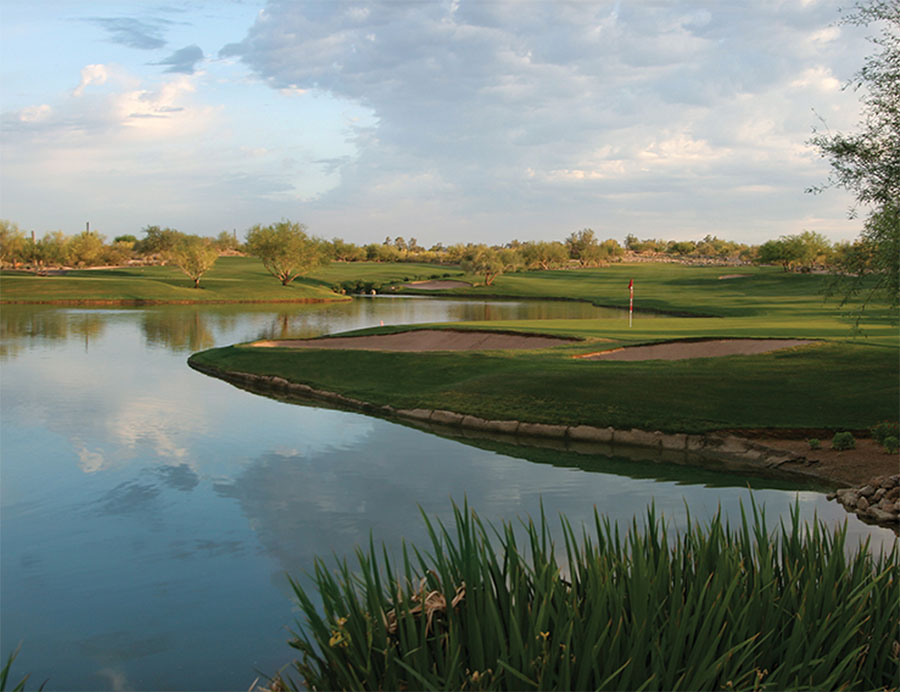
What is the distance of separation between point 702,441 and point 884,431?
3619 millimetres

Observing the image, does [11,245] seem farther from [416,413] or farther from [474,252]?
[416,413]

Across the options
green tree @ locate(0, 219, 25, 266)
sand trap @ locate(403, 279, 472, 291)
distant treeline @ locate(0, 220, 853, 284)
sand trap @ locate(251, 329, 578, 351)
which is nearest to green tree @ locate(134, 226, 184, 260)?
distant treeline @ locate(0, 220, 853, 284)

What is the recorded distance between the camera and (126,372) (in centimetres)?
2967

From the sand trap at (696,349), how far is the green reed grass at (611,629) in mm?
22479

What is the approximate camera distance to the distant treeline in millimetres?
97000

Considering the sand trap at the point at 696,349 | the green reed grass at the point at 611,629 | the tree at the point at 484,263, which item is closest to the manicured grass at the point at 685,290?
the tree at the point at 484,263

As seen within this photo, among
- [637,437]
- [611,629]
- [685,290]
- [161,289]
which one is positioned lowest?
[637,437]

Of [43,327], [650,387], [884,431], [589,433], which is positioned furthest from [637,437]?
[43,327]

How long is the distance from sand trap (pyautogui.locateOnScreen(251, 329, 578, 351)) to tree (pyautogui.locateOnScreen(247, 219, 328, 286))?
50.4 metres

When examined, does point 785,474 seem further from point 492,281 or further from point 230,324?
point 492,281

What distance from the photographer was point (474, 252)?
101 metres

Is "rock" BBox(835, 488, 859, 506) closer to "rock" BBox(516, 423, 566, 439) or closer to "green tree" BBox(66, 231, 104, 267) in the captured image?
"rock" BBox(516, 423, 566, 439)

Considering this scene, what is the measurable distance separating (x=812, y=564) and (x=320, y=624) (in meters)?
2.93

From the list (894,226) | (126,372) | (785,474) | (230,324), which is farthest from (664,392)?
(230,324)
